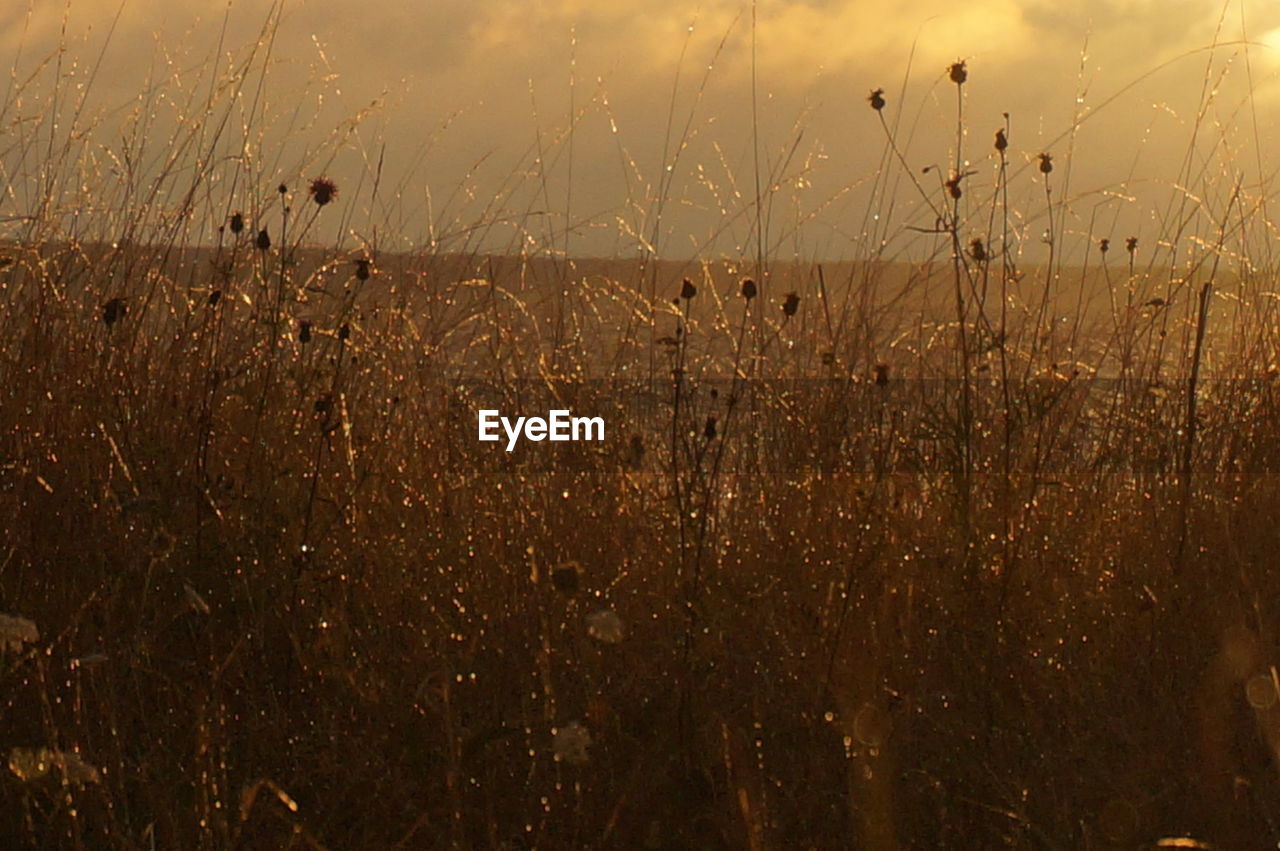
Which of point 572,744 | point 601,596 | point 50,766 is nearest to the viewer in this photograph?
point 572,744

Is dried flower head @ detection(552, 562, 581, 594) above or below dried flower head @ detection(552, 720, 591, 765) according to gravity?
above

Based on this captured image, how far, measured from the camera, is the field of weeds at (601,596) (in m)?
1.53

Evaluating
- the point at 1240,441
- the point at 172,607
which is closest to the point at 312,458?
the point at 172,607

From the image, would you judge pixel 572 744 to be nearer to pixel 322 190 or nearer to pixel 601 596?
pixel 601 596

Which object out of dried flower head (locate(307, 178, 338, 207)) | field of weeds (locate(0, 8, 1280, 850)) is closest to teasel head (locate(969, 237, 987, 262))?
field of weeds (locate(0, 8, 1280, 850))

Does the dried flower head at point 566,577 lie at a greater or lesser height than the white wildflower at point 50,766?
greater

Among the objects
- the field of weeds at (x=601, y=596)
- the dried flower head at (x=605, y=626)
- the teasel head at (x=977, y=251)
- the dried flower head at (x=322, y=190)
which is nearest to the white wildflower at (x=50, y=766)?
the field of weeds at (x=601, y=596)

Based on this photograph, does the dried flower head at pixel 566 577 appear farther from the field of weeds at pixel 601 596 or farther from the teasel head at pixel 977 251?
the teasel head at pixel 977 251

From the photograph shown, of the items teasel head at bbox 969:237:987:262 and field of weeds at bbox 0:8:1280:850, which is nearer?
field of weeds at bbox 0:8:1280:850

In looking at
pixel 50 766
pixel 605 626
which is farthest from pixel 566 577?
pixel 50 766

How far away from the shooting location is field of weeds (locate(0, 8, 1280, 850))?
5.01 feet

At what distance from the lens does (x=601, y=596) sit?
2012 millimetres

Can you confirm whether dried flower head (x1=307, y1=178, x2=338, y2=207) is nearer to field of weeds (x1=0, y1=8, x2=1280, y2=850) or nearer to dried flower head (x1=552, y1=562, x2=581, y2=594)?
field of weeds (x1=0, y1=8, x2=1280, y2=850)

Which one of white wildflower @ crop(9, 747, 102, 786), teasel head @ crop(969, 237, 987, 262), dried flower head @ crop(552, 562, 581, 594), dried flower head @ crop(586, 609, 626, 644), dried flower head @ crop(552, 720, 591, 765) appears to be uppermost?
teasel head @ crop(969, 237, 987, 262)
